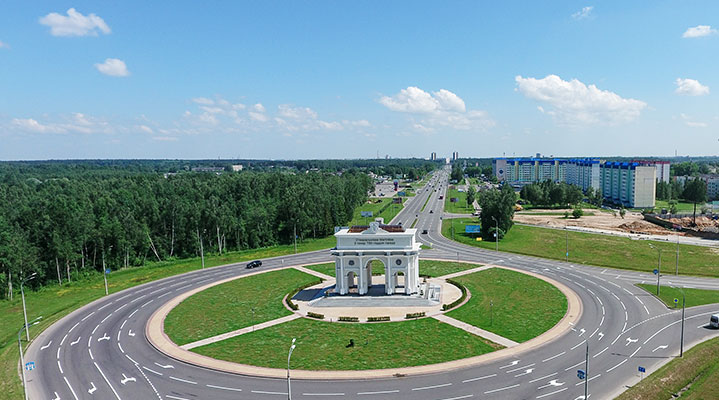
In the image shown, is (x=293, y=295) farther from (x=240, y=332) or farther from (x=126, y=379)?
(x=126, y=379)

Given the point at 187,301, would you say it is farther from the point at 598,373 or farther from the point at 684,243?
the point at 684,243

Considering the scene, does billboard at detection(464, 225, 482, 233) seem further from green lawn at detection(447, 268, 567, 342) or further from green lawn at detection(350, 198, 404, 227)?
green lawn at detection(447, 268, 567, 342)

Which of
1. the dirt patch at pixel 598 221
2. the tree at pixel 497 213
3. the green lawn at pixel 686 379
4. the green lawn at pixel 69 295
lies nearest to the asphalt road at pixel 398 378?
the green lawn at pixel 686 379

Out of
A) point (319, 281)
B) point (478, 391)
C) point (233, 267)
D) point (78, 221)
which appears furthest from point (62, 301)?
point (478, 391)

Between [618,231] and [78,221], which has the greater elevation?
[78,221]

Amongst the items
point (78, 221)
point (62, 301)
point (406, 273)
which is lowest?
point (62, 301)

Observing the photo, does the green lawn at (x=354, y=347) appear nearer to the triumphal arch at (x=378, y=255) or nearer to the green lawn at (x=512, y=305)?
the green lawn at (x=512, y=305)

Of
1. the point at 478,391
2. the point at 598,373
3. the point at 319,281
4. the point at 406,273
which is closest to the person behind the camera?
the point at 478,391
